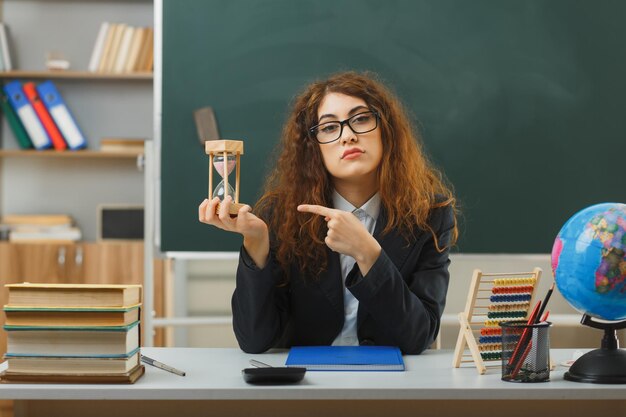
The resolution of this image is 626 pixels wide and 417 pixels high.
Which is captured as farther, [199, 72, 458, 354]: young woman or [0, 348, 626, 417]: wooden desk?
[199, 72, 458, 354]: young woman

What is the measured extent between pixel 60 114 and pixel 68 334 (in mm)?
3289

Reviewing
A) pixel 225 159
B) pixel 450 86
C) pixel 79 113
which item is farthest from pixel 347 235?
pixel 79 113

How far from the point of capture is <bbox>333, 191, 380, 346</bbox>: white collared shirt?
2.04m

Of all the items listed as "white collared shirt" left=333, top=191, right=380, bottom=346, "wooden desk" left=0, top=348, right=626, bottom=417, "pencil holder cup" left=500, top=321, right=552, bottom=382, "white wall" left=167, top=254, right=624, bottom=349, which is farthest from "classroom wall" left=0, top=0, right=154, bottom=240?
"pencil holder cup" left=500, top=321, right=552, bottom=382

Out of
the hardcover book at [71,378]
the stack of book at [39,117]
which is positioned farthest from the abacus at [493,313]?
the stack of book at [39,117]

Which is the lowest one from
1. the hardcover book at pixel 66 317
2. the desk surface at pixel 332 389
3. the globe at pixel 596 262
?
the desk surface at pixel 332 389

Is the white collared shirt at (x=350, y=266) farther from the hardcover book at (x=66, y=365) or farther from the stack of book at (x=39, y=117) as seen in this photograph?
the stack of book at (x=39, y=117)

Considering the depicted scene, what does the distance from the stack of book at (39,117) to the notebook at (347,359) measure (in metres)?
3.12

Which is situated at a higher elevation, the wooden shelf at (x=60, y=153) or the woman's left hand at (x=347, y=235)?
the wooden shelf at (x=60, y=153)

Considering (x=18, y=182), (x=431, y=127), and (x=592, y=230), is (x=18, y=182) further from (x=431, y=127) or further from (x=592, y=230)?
(x=592, y=230)

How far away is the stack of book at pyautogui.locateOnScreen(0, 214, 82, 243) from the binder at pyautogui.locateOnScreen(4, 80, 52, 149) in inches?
16.1

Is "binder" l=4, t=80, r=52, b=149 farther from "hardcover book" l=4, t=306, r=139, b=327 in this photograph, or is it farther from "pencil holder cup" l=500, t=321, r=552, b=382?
"pencil holder cup" l=500, t=321, r=552, b=382

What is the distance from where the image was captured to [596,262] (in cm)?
145

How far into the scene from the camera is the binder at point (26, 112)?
4469mm
